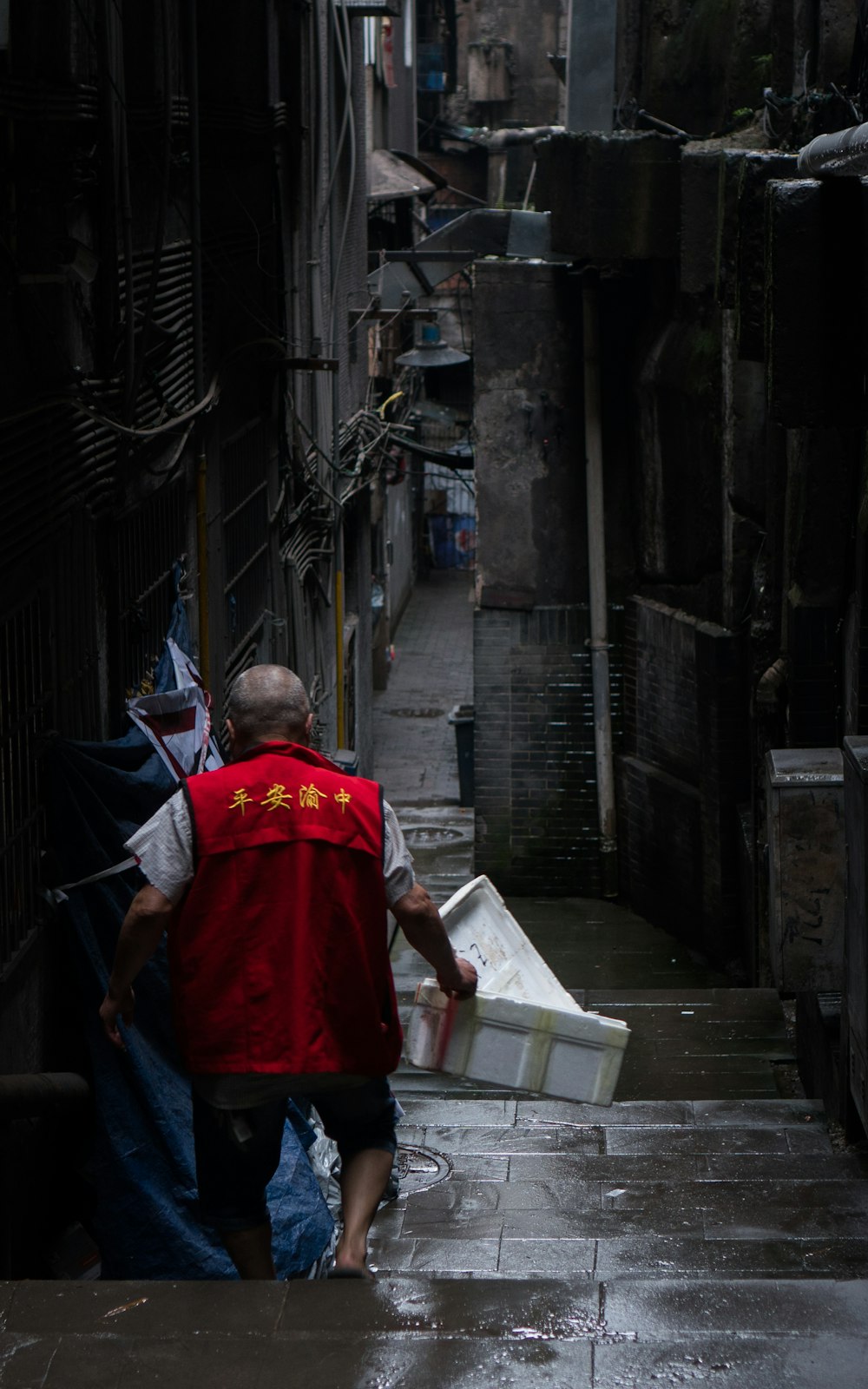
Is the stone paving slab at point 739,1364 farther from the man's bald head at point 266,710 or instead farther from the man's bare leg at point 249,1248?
the man's bald head at point 266,710

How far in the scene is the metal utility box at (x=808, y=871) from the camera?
6898mm

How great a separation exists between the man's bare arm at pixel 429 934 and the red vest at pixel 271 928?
178 millimetres

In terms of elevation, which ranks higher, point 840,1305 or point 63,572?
point 63,572

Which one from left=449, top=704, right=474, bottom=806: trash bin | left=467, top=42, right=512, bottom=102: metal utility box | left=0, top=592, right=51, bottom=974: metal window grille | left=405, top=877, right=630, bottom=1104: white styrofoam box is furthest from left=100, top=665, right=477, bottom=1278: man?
left=467, top=42, right=512, bottom=102: metal utility box

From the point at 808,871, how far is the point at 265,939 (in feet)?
11.9

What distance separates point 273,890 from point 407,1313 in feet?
3.43

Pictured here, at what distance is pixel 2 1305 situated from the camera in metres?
3.57

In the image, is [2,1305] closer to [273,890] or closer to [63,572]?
[273,890]

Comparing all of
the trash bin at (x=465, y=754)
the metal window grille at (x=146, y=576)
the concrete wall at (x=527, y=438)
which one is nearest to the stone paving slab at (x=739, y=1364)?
the metal window grille at (x=146, y=576)

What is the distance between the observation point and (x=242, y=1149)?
4141 mm

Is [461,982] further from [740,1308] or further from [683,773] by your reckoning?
[683,773]

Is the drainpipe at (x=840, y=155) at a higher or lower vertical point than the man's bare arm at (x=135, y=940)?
higher

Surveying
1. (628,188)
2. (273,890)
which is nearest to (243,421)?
(628,188)

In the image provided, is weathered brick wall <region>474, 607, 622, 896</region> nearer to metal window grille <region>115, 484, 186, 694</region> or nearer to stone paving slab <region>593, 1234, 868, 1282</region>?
metal window grille <region>115, 484, 186, 694</region>
